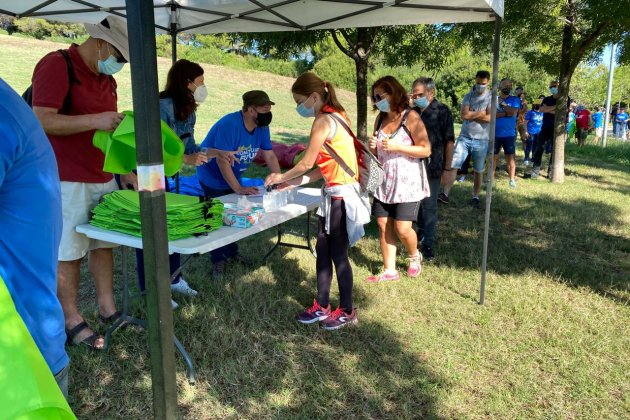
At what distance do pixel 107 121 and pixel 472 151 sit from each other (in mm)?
5315

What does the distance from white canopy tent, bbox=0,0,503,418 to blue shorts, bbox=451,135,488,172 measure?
8.80 feet

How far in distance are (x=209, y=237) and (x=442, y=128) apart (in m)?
3.02

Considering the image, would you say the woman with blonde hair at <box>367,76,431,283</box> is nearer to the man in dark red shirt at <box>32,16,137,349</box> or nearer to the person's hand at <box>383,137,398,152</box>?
the person's hand at <box>383,137,398,152</box>

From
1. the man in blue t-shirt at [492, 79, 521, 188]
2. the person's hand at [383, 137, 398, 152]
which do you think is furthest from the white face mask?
the man in blue t-shirt at [492, 79, 521, 188]

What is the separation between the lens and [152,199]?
1.41m

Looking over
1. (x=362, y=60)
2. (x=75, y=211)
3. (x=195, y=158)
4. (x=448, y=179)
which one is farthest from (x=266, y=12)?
(x=448, y=179)

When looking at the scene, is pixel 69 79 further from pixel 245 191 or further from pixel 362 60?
pixel 362 60

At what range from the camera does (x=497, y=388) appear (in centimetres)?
286

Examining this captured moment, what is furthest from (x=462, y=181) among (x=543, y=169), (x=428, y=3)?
(x=428, y=3)

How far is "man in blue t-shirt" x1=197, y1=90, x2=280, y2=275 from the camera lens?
13.0 feet

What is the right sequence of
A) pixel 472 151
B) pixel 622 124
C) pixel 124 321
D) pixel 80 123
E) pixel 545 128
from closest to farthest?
pixel 80 123, pixel 124 321, pixel 472 151, pixel 545 128, pixel 622 124

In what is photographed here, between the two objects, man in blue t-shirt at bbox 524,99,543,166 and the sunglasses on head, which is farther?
man in blue t-shirt at bbox 524,99,543,166

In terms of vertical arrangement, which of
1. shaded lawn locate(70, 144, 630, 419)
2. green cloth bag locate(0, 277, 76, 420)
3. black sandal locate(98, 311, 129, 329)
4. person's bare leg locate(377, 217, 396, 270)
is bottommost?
shaded lawn locate(70, 144, 630, 419)

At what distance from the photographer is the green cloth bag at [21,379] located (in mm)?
782
